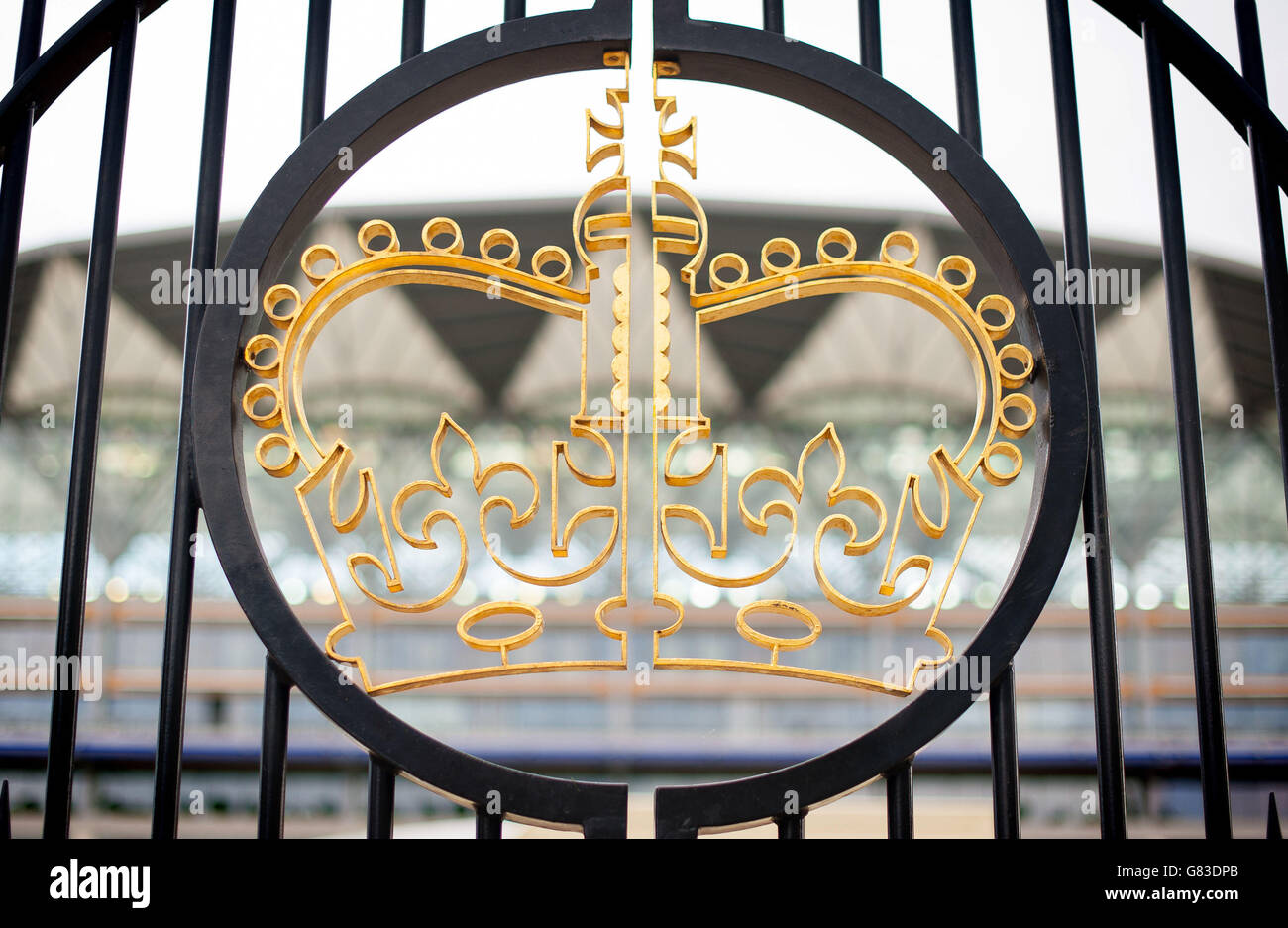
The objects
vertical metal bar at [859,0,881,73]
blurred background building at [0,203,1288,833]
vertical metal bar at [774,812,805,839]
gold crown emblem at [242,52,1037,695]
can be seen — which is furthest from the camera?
blurred background building at [0,203,1288,833]

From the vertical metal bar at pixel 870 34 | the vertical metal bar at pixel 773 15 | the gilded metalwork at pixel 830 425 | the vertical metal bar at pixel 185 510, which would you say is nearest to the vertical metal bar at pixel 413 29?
the vertical metal bar at pixel 185 510

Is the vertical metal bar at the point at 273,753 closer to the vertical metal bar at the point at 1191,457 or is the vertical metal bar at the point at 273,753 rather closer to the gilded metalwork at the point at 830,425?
the gilded metalwork at the point at 830,425

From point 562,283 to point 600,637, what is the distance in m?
13.5

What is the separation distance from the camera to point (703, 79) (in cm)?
237

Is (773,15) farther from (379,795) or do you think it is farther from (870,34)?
(379,795)

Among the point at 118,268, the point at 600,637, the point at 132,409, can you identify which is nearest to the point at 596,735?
the point at 600,637

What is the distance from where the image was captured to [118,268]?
11.5 m

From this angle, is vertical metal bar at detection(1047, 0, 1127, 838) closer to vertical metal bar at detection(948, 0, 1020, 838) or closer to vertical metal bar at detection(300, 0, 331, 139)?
vertical metal bar at detection(948, 0, 1020, 838)

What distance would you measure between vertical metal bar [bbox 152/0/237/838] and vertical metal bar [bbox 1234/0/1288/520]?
6.51 ft

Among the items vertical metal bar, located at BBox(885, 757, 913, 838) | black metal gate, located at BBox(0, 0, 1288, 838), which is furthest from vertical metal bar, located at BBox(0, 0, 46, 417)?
vertical metal bar, located at BBox(885, 757, 913, 838)

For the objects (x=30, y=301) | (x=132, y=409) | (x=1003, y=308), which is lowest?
(x=1003, y=308)

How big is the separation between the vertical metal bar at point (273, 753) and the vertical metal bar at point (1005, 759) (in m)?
1.21

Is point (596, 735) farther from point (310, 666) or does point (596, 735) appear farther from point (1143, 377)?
point (310, 666)

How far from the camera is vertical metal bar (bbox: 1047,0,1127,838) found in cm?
202
